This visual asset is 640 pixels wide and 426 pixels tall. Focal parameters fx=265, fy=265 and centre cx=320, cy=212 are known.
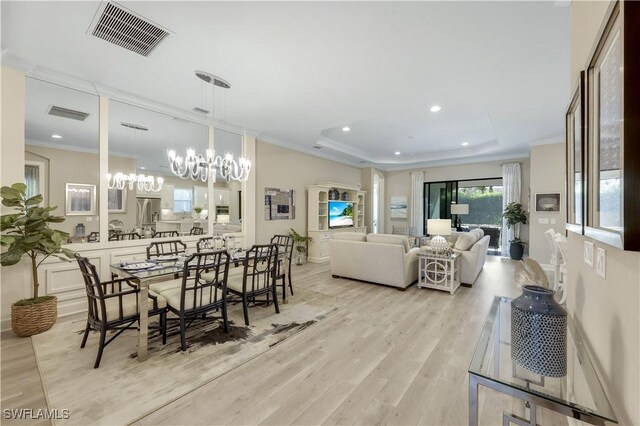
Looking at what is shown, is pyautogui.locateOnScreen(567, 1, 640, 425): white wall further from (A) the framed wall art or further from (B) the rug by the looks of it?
(B) the rug

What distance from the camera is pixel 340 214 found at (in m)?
7.61

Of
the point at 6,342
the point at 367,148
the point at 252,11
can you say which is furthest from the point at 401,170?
the point at 6,342

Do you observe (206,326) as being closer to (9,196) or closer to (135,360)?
(135,360)

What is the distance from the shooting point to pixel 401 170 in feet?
31.9

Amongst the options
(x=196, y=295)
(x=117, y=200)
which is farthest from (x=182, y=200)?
(x=196, y=295)

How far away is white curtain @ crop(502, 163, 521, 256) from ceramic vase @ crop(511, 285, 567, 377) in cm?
763

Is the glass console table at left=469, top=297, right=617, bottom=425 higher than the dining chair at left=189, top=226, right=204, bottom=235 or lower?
lower

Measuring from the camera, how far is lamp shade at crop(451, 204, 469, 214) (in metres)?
8.18

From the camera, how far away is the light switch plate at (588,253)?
4.01 ft

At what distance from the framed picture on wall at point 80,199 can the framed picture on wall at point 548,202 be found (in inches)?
346

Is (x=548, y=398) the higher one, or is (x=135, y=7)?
(x=135, y=7)

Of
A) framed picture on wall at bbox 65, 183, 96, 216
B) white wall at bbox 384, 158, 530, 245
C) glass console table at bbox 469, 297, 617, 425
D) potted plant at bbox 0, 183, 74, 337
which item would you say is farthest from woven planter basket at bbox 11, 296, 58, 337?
white wall at bbox 384, 158, 530, 245

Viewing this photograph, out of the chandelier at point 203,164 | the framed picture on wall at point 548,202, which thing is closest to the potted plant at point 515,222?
the framed picture on wall at point 548,202

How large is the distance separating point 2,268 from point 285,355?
10.9ft
